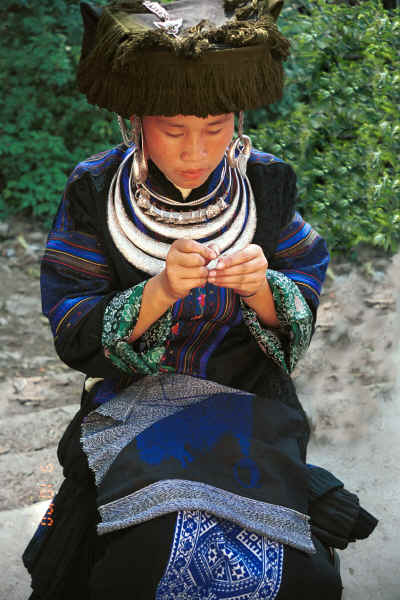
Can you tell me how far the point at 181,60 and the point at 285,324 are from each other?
→ 749 mm

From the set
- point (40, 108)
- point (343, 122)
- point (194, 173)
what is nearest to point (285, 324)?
point (194, 173)

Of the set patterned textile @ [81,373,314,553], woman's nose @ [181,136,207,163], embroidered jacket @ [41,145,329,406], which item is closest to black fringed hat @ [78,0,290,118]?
woman's nose @ [181,136,207,163]

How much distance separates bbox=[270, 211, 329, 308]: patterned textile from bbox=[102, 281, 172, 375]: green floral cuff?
0.41m

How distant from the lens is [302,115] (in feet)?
16.3

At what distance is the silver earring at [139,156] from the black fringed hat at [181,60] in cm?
12

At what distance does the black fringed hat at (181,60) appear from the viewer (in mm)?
1664

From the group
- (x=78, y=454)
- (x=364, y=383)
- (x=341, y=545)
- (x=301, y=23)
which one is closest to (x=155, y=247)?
(x=78, y=454)

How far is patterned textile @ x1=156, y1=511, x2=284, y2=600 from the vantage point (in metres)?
1.71

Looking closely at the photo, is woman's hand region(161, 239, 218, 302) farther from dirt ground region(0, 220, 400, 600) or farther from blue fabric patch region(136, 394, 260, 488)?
dirt ground region(0, 220, 400, 600)

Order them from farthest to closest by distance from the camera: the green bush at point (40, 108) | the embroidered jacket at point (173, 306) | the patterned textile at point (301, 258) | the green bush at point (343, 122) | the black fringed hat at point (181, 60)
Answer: the green bush at point (40, 108), the green bush at point (343, 122), the patterned textile at point (301, 258), the embroidered jacket at point (173, 306), the black fringed hat at point (181, 60)

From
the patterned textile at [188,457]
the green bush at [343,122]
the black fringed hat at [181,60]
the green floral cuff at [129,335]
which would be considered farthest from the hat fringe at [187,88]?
the green bush at [343,122]

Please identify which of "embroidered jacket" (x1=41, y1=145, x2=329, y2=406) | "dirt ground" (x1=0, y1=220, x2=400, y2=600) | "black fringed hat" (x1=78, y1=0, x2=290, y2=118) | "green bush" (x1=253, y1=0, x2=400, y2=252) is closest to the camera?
"black fringed hat" (x1=78, y1=0, x2=290, y2=118)

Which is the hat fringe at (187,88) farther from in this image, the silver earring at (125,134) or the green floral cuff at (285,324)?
the green floral cuff at (285,324)

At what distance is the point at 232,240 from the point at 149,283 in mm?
312
